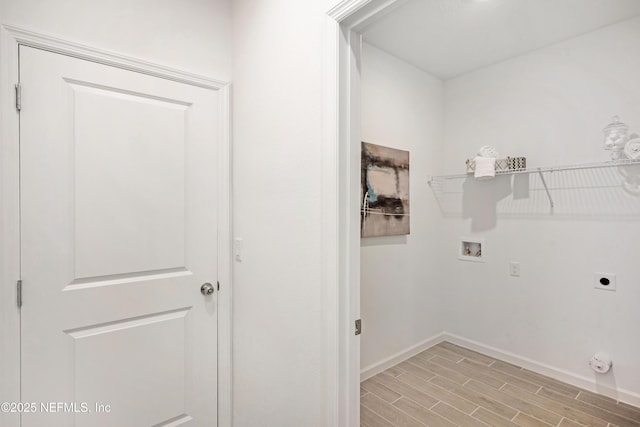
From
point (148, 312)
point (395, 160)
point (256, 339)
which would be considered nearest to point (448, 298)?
point (395, 160)

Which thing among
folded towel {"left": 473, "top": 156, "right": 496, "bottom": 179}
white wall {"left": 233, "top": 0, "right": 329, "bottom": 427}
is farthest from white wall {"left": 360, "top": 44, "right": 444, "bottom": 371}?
white wall {"left": 233, "top": 0, "right": 329, "bottom": 427}

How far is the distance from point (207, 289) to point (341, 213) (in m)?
0.95

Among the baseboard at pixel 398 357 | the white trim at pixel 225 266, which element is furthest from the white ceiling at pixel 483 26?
the baseboard at pixel 398 357

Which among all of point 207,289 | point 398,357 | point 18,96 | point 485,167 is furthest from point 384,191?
point 18,96

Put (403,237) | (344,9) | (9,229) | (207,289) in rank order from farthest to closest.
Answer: (403,237) < (207,289) < (9,229) < (344,9)

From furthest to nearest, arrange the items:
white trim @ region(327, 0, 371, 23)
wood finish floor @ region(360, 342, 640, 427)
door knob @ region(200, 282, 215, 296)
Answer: wood finish floor @ region(360, 342, 640, 427) < door knob @ region(200, 282, 215, 296) < white trim @ region(327, 0, 371, 23)

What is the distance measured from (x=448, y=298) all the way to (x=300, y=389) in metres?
2.33

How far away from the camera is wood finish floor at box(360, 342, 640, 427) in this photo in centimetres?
198

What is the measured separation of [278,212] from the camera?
1398 mm

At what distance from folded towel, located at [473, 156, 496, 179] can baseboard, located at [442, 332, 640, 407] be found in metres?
1.54

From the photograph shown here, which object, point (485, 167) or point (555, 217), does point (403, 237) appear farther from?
point (555, 217)

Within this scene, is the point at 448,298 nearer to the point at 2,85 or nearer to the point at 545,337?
the point at 545,337

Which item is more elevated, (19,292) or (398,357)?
(19,292)

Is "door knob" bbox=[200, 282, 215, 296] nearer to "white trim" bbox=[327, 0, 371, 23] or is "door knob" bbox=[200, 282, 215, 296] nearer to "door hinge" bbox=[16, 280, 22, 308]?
"door hinge" bbox=[16, 280, 22, 308]
